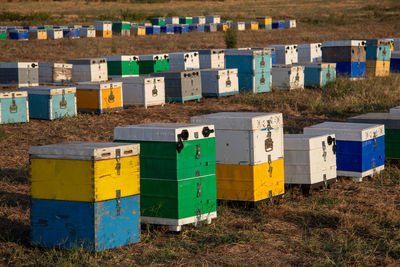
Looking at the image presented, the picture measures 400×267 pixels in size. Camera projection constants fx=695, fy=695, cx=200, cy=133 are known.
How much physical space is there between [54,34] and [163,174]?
4517 centimetres

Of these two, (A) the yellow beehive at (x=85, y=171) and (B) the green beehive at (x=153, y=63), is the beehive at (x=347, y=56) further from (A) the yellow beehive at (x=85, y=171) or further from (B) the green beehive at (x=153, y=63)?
Result: (A) the yellow beehive at (x=85, y=171)

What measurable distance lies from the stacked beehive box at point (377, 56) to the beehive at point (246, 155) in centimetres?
2067

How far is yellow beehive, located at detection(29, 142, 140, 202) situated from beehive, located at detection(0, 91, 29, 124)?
10796 millimetres

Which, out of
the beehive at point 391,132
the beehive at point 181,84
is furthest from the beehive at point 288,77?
the beehive at point 391,132

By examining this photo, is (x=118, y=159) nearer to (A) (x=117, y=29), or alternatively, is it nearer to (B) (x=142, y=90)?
(B) (x=142, y=90)

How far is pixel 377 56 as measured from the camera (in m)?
30.5

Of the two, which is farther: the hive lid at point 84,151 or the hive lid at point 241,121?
the hive lid at point 241,121

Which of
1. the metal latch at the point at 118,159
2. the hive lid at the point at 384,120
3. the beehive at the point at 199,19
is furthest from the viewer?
the beehive at the point at 199,19

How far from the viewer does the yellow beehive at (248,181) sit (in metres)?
10.6

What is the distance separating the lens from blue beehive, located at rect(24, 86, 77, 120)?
1994cm

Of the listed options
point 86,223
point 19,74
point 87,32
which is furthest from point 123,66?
point 87,32

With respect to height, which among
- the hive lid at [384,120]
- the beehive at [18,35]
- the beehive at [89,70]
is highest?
the beehive at [18,35]

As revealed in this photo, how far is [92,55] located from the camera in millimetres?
39938

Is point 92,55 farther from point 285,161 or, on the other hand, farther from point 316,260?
point 316,260
